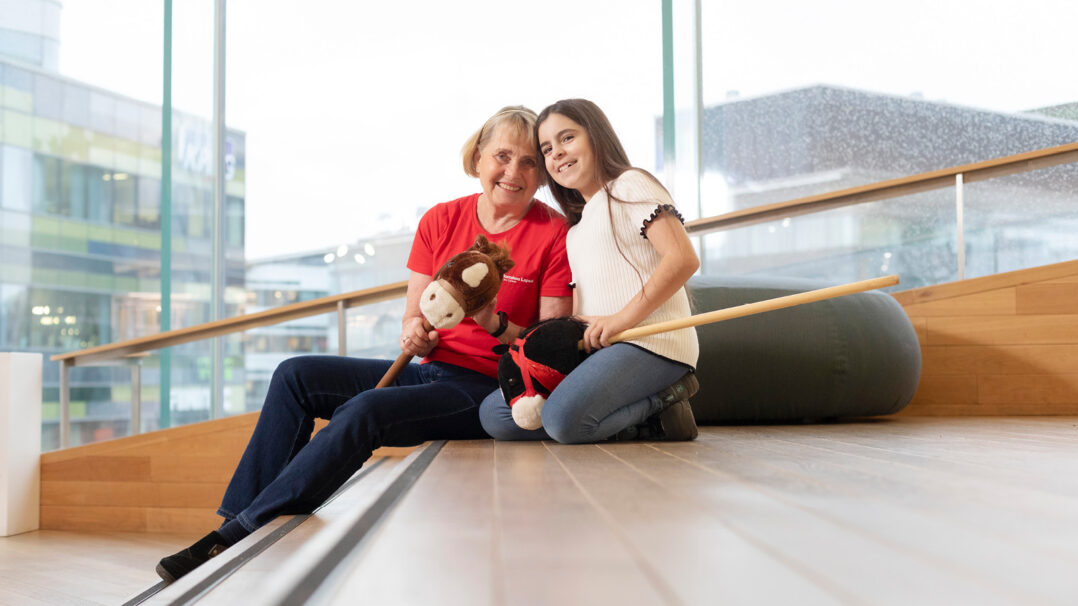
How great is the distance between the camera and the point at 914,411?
279cm

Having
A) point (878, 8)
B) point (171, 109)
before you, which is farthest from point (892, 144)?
point (171, 109)

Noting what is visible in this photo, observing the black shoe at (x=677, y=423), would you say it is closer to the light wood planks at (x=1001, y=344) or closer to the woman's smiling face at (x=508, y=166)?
the woman's smiling face at (x=508, y=166)

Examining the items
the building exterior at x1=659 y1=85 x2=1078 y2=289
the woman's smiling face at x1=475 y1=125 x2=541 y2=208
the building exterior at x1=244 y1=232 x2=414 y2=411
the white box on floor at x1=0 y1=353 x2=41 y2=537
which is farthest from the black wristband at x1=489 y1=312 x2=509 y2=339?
the building exterior at x1=244 y1=232 x2=414 y2=411

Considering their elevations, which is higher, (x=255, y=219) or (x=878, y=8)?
(x=878, y=8)

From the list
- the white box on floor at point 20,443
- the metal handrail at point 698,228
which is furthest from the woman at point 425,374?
the white box on floor at point 20,443

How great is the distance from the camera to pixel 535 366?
170 centimetres

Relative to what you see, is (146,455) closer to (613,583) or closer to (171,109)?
(171,109)

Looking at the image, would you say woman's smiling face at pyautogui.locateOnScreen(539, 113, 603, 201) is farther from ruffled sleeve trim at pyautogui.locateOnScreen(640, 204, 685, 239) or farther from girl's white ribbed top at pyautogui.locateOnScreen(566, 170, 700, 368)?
ruffled sleeve trim at pyautogui.locateOnScreen(640, 204, 685, 239)

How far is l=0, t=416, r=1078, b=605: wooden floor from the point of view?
2.05ft

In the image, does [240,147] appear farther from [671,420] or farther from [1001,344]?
[1001,344]

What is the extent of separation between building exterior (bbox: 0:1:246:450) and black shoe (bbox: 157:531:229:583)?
3.01 meters

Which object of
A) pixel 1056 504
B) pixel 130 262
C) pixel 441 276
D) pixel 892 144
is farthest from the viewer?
pixel 130 262

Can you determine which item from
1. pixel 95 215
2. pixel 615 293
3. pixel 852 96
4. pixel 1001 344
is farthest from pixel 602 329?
pixel 95 215

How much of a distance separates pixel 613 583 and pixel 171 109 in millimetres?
4470
